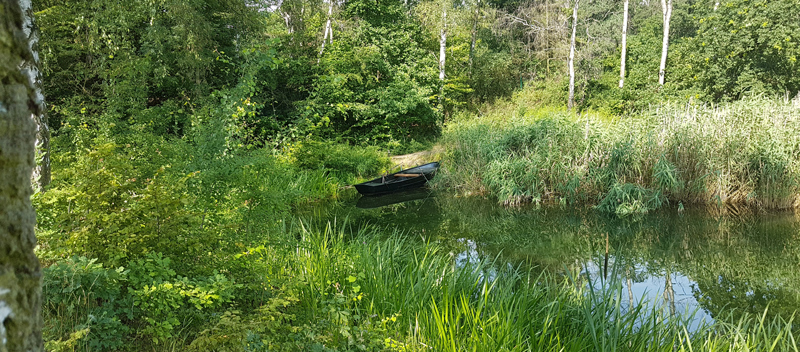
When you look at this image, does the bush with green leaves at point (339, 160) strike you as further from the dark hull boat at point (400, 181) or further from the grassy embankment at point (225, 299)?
the grassy embankment at point (225, 299)

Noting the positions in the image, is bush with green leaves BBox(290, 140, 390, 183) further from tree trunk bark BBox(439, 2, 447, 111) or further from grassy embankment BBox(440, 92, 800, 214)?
tree trunk bark BBox(439, 2, 447, 111)

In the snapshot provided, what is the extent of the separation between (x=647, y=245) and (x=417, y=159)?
7485mm

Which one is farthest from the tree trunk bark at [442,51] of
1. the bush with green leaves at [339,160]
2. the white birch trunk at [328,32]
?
the bush with green leaves at [339,160]

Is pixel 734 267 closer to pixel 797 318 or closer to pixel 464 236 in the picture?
pixel 797 318

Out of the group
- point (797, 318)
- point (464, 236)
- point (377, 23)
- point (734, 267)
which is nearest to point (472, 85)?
point (377, 23)

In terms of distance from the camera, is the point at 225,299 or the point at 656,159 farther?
the point at 656,159

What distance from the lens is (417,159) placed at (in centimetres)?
1330

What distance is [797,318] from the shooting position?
14.1 ft

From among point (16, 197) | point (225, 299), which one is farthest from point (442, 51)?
point (16, 197)

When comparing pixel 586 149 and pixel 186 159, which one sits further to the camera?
pixel 586 149

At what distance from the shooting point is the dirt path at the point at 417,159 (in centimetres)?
1288

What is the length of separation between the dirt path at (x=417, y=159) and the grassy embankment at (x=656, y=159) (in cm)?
309

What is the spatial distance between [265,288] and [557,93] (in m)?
19.4

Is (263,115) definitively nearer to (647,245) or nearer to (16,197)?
(647,245)
